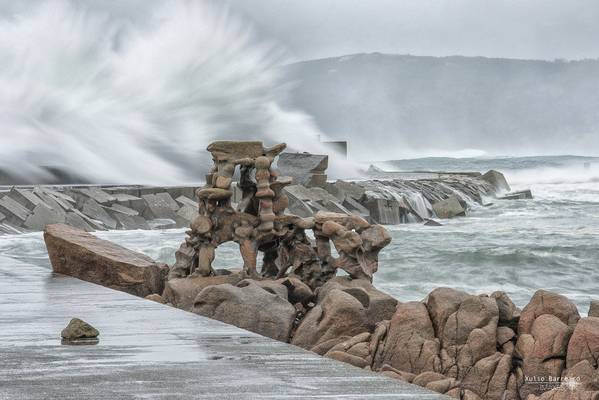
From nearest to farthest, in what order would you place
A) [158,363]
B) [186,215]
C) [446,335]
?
[158,363] → [446,335] → [186,215]

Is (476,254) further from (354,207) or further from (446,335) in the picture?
(446,335)

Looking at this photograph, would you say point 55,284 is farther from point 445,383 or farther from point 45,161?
point 45,161

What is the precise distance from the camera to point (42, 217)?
61.2 feet

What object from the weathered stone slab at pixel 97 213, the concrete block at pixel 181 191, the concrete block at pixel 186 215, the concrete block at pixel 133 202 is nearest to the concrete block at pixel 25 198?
the weathered stone slab at pixel 97 213

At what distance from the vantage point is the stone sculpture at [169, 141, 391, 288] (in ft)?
28.8

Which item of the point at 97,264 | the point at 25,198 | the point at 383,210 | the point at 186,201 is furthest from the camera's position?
the point at 383,210

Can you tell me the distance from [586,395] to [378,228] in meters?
3.85

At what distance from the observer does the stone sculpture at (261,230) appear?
28.8ft

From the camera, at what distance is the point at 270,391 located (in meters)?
3.48

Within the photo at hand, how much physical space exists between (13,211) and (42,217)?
0.49 meters

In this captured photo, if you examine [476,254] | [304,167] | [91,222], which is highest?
[304,167]

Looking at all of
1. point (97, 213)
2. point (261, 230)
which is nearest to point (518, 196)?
point (97, 213)

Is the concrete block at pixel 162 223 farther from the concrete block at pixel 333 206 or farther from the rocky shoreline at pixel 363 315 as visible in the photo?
the rocky shoreline at pixel 363 315

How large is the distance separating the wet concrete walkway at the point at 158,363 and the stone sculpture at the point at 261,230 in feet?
10.3
